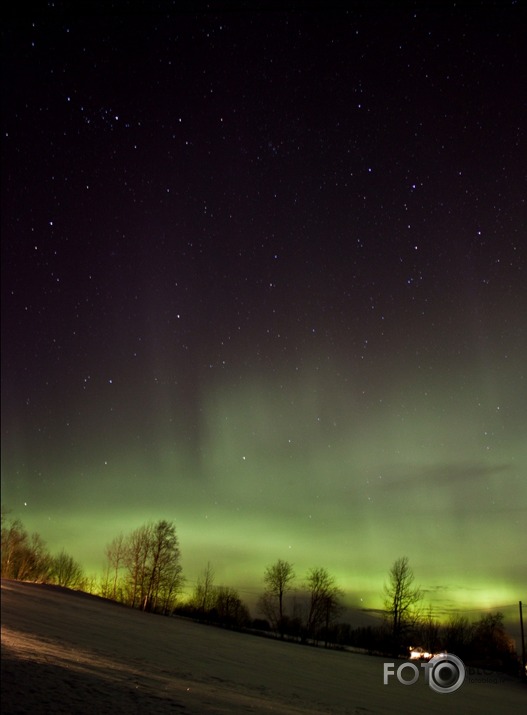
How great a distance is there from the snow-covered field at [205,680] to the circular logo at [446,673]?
0.22 ft

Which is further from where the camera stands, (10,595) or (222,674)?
(10,595)

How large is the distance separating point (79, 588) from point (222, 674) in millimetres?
30666

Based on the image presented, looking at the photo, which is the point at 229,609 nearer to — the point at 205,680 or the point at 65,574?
the point at 205,680

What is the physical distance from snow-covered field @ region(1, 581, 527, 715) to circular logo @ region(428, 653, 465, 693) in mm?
67

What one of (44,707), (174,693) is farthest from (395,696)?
(44,707)

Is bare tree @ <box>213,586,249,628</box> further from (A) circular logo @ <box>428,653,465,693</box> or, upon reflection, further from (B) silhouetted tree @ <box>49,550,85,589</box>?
(B) silhouetted tree @ <box>49,550,85,589</box>

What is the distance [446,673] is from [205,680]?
615cm

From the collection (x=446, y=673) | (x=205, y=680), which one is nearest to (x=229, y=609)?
(x=205, y=680)

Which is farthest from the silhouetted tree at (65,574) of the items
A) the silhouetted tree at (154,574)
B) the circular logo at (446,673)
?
the circular logo at (446,673)

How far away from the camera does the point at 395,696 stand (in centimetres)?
665

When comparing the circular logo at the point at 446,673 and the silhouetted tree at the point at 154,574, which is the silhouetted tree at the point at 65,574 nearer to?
the silhouetted tree at the point at 154,574

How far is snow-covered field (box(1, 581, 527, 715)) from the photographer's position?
19.9ft

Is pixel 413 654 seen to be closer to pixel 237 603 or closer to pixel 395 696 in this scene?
pixel 395 696

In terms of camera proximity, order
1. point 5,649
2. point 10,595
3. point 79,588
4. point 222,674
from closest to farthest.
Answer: point 5,649, point 222,674, point 10,595, point 79,588
